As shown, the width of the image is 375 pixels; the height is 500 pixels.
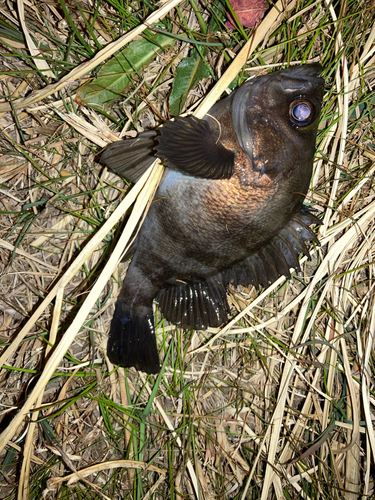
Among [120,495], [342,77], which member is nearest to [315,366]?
[120,495]

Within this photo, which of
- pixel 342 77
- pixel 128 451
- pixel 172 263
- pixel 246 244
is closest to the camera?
pixel 246 244

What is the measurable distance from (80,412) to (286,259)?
1553 millimetres

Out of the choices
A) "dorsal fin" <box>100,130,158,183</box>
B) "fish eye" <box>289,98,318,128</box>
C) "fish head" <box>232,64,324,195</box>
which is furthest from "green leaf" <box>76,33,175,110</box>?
"fish eye" <box>289,98,318,128</box>

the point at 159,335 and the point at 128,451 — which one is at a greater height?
the point at 159,335

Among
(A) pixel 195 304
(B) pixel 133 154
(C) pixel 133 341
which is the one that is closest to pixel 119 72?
(B) pixel 133 154

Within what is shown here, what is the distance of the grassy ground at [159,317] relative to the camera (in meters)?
2.02

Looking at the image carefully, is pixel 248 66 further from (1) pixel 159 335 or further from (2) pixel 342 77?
(1) pixel 159 335

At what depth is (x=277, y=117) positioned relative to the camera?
1704 millimetres

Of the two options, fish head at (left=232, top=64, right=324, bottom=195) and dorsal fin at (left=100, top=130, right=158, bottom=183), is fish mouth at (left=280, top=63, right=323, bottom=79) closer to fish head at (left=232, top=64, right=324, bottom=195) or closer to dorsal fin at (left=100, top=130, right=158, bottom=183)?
fish head at (left=232, top=64, right=324, bottom=195)

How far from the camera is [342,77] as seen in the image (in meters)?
2.07

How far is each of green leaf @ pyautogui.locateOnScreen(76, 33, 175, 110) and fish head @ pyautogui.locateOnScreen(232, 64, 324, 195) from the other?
0.61 metres

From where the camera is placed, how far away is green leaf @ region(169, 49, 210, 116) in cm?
199

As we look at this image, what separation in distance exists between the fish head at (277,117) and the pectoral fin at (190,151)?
175 millimetres

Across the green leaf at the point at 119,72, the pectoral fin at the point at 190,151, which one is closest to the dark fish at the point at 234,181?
the pectoral fin at the point at 190,151
